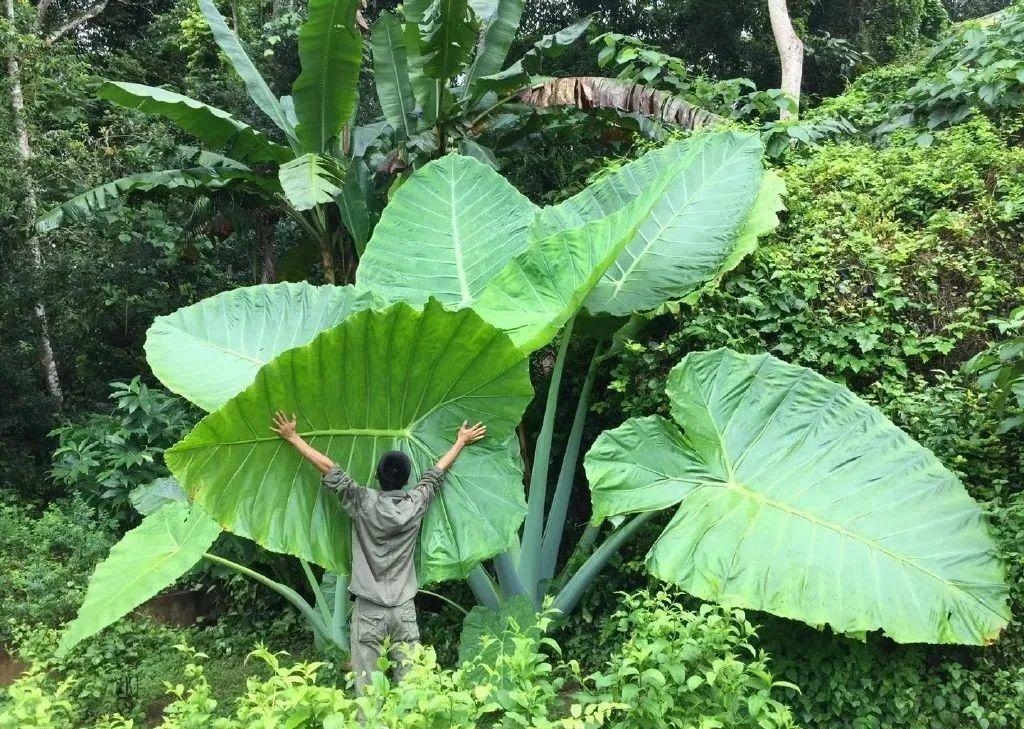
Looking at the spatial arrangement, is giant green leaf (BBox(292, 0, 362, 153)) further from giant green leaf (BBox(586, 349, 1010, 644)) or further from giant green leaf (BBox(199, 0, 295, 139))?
giant green leaf (BBox(586, 349, 1010, 644))

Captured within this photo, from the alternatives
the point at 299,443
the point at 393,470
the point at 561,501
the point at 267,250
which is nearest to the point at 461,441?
the point at 393,470

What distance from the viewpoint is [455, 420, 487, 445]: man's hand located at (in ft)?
9.53

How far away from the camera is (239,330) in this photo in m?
3.53

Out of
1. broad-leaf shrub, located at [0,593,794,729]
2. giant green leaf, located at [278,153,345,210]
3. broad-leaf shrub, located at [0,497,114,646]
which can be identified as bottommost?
broad-leaf shrub, located at [0,497,114,646]

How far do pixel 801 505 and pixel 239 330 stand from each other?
251 cm

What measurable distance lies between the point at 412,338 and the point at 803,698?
6.05 feet

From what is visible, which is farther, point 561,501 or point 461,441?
point 561,501

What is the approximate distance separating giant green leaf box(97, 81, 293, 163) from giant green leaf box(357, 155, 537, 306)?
6.33 ft

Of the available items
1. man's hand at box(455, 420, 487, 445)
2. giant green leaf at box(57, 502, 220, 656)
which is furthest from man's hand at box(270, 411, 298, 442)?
giant green leaf at box(57, 502, 220, 656)

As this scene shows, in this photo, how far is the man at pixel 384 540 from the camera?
273 centimetres

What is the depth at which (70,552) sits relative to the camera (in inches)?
201

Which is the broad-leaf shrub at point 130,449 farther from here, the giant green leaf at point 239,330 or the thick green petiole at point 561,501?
the thick green petiole at point 561,501

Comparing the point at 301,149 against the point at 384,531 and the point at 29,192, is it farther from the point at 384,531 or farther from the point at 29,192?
the point at 384,531

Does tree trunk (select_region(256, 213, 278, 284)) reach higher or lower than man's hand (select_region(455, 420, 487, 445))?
lower
